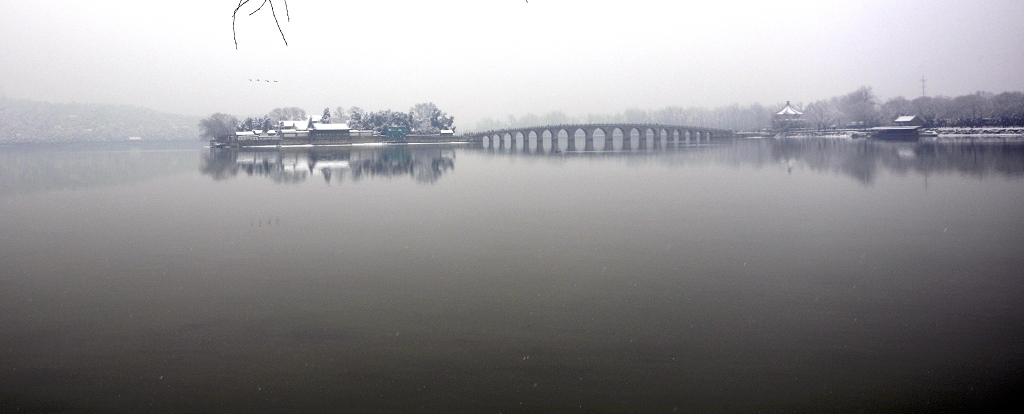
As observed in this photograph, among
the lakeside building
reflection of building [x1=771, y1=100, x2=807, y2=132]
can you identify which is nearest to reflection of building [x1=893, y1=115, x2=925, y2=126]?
the lakeside building

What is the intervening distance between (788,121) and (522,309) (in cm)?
9378

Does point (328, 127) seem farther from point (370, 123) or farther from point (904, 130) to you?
point (904, 130)

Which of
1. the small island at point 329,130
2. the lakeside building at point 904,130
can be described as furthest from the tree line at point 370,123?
the lakeside building at point 904,130

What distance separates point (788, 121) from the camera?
309ft

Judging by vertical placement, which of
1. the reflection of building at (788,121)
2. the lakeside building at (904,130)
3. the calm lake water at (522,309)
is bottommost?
the calm lake water at (522,309)

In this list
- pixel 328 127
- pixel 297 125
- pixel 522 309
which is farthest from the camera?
pixel 297 125

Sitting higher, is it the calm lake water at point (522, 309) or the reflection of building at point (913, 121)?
the reflection of building at point (913, 121)

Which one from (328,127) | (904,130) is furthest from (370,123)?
(904,130)

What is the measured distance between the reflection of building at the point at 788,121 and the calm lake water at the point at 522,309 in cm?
7923

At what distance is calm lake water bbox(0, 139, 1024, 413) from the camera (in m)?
6.39

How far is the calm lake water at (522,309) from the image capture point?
6391 millimetres

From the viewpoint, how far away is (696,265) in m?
11.0

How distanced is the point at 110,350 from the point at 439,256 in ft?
18.1

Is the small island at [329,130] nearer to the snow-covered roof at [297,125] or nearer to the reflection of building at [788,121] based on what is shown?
the snow-covered roof at [297,125]
